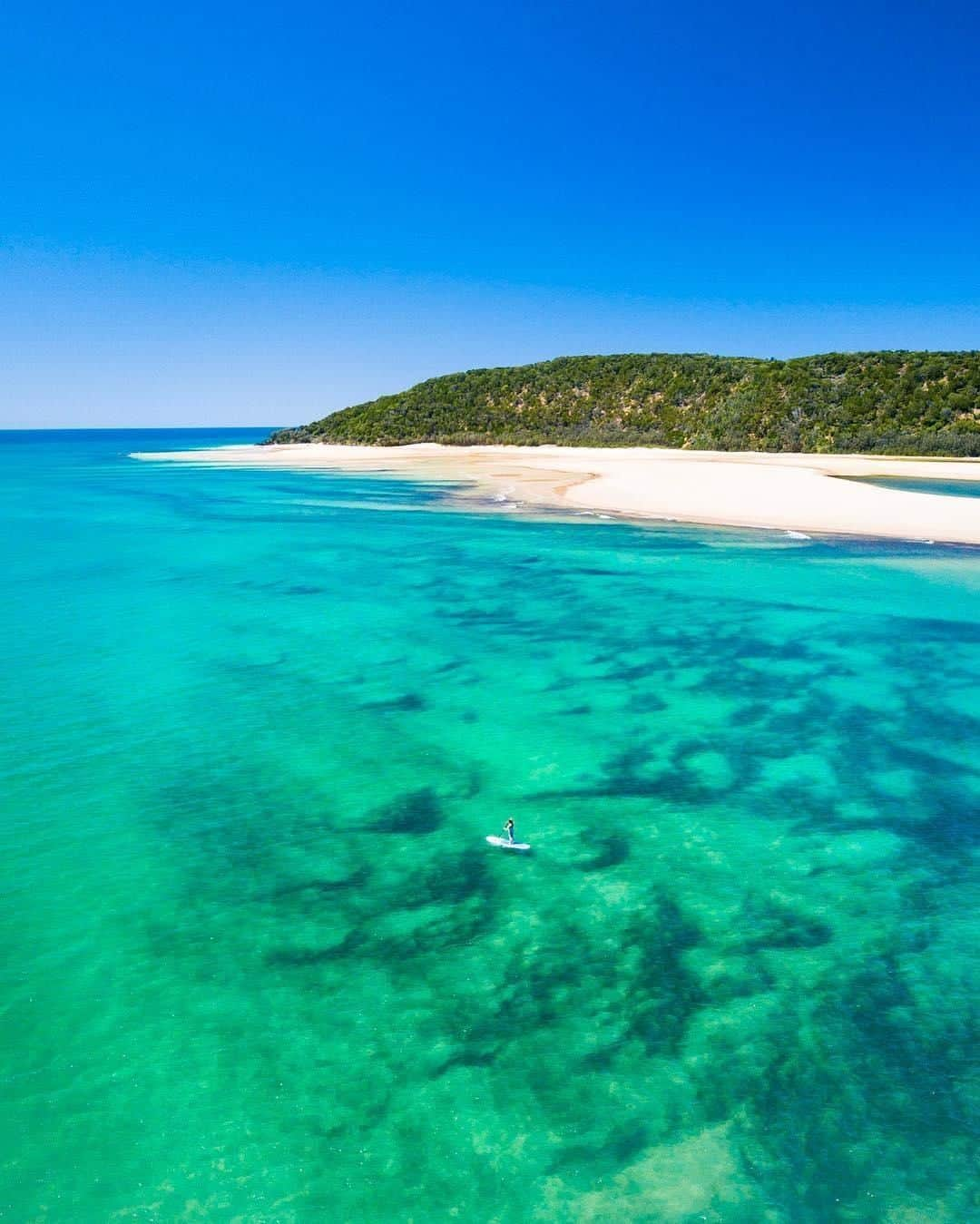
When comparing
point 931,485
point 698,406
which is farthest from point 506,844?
point 698,406

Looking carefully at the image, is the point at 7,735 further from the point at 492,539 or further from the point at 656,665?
the point at 492,539

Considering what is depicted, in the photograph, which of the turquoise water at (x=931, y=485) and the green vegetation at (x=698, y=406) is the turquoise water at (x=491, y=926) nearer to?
the turquoise water at (x=931, y=485)

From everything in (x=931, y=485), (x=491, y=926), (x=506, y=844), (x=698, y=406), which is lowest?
(x=491, y=926)

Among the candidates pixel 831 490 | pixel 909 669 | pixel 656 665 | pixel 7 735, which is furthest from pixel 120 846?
pixel 831 490

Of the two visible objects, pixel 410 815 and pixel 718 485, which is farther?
pixel 718 485

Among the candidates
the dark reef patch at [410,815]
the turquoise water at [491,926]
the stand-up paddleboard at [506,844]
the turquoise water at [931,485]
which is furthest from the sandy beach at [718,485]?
the stand-up paddleboard at [506,844]

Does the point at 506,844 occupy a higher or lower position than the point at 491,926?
higher

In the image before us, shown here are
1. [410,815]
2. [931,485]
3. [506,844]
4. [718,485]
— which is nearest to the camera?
[506,844]

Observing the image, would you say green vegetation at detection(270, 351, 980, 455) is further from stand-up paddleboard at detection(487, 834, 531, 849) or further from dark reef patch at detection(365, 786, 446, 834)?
stand-up paddleboard at detection(487, 834, 531, 849)

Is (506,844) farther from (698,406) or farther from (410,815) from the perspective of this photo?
(698,406)
